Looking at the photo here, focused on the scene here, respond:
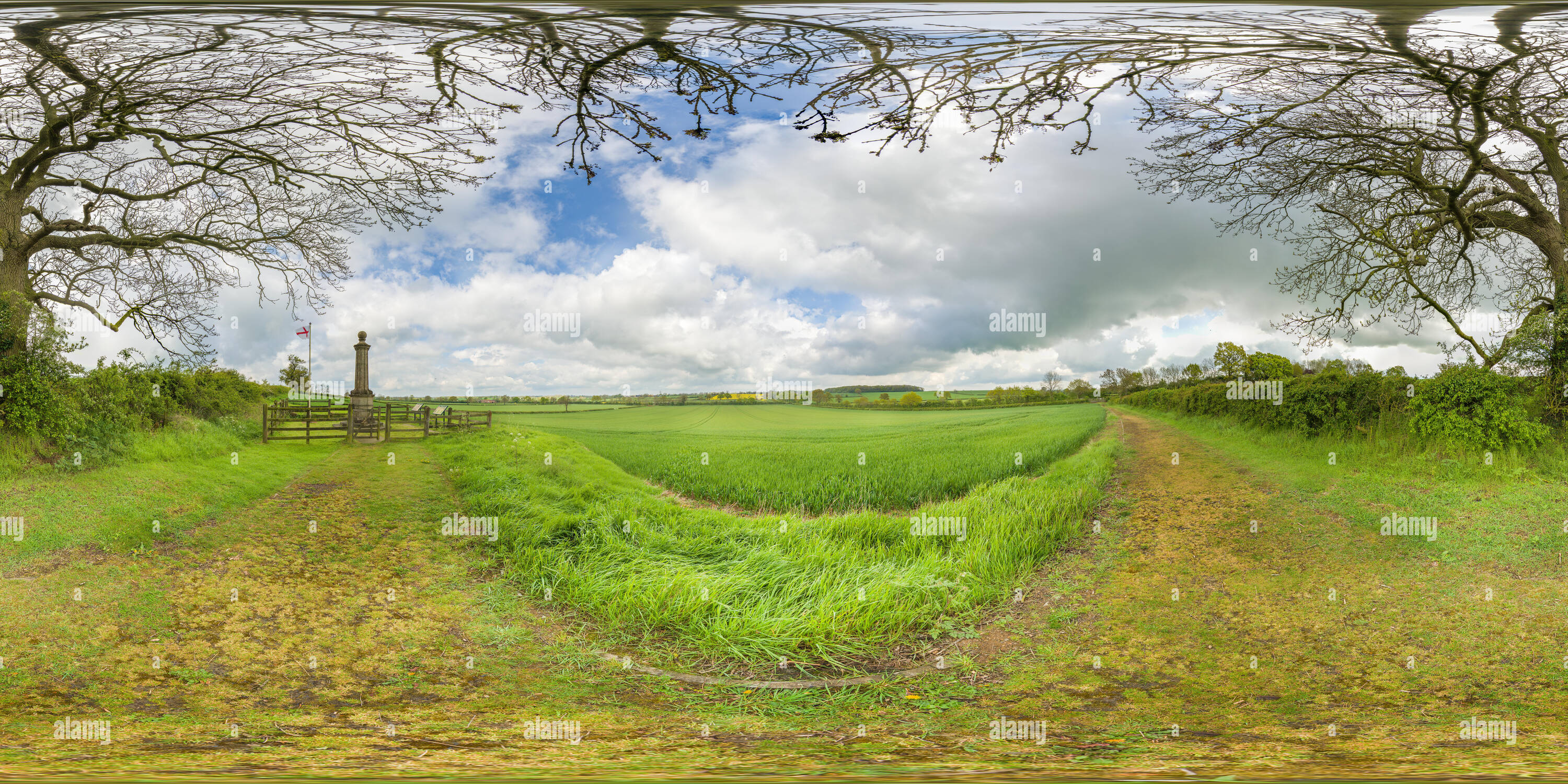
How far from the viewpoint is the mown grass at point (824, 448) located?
532cm

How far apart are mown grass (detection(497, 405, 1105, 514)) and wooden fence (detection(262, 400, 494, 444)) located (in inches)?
30.2

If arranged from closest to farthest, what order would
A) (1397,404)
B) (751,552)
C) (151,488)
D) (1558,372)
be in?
(751,552)
(151,488)
(1558,372)
(1397,404)

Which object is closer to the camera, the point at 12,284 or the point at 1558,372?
the point at 12,284

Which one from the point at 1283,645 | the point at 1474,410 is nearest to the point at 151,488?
the point at 1283,645

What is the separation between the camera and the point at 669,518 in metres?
5.15

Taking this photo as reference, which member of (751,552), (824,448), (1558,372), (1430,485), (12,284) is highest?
(12,284)

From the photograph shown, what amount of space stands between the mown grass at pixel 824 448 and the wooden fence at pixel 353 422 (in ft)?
2.52

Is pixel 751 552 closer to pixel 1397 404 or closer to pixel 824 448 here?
pixel 824 448

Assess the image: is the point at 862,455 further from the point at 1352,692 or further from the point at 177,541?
the point at 177,541

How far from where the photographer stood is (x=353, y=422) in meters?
6.00

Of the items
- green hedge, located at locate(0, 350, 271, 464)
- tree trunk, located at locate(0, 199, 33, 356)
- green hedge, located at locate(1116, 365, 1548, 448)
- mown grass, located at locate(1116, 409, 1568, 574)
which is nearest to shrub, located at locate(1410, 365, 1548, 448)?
green hedge, located at locate(1116, 365, 1548, 448)

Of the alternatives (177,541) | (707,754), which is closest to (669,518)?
(707,754)

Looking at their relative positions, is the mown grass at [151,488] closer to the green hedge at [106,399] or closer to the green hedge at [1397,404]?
the green hedge at [106,399]

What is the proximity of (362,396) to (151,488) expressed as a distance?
2090 millimetres
